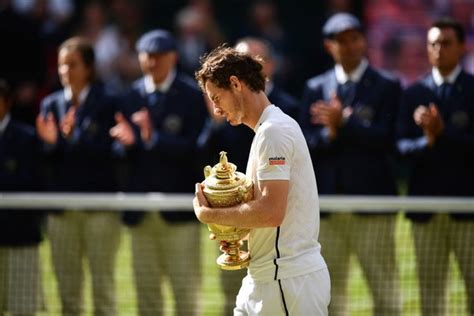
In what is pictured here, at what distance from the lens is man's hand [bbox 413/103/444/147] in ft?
25.4

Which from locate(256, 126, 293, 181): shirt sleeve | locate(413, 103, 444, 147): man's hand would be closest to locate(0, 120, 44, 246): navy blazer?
locate(413, 103, 444, 147): man's hand

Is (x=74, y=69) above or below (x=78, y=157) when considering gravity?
above

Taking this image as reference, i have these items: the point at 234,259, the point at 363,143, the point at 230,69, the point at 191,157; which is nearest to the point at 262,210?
the point at 234,259

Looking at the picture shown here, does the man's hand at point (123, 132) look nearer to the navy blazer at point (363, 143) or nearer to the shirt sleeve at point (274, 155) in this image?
the navy blazer at point (363, 143)

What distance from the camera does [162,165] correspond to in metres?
8.47

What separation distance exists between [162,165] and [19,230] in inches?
49.3

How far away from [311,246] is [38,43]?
356 inches

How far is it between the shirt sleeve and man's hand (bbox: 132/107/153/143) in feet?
11.4

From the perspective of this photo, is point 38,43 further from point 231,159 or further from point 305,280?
point 305,280

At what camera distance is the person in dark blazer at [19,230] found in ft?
26.3

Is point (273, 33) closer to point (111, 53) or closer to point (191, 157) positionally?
point (111, 53)

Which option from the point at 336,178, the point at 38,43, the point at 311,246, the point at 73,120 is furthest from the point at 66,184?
the point at 38,43

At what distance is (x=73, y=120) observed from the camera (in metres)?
8.67

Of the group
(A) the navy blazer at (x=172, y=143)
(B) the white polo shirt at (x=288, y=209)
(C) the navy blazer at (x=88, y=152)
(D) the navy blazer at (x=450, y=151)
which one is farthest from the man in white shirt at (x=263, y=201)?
(C) the navy blazer at (x=88, y=152)
